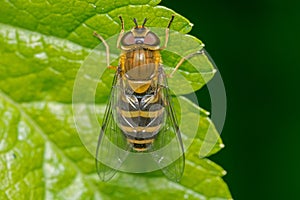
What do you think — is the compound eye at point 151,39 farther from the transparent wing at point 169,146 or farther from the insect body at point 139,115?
the transparent wing at point 169,146

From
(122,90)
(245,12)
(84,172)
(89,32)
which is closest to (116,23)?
(89,32)

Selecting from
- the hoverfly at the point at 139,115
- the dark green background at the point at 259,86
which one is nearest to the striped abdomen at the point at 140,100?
the hoverfly at the point at 139,115

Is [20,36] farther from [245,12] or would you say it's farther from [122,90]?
[245,12]

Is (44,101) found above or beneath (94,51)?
beneath

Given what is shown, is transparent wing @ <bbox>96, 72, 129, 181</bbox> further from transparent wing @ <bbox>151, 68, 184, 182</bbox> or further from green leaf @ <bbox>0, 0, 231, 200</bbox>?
transparent wing @ <bbox>151, 68, 184, 182</bbox>

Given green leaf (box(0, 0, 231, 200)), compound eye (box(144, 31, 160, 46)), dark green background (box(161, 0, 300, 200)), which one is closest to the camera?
green leaf (box(0, 0, 231, 200))

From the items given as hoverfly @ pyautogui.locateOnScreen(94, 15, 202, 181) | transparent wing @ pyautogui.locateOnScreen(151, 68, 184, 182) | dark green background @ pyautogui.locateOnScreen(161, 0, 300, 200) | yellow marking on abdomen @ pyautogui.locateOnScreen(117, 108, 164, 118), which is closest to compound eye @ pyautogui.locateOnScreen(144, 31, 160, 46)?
hoverfly @ pyautogui.locateOnScreen(94, 15, 202, 181)

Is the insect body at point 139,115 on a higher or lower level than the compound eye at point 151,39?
lower

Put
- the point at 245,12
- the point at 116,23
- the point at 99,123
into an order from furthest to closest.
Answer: the point at 245,12 → the point at 99,123 → the point at 116,23
